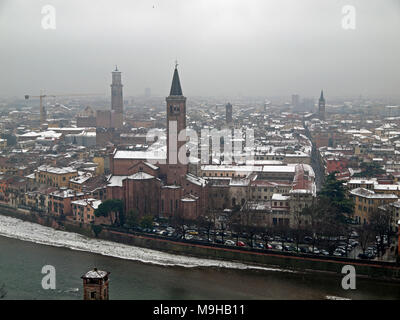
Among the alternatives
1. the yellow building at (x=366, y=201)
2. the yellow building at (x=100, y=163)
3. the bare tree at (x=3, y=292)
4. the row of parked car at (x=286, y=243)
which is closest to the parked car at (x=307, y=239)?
the row of parked car at (x=286, y=243)

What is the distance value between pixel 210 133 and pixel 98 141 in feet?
12.0

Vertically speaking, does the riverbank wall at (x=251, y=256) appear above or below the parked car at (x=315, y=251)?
below

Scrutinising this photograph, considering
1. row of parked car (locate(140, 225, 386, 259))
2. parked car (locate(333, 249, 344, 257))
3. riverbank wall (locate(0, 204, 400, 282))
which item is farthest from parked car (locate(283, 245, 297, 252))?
parked car (locate(333, 249, 344, 257))

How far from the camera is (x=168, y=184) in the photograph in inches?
336

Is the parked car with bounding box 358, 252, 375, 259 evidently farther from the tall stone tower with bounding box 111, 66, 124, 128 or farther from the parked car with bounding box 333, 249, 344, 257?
the tall stone tower with bounding box 111, 66, 124, 128

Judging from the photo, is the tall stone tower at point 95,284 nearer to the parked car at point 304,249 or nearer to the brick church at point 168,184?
the parked car at point 304,249

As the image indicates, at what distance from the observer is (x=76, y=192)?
8.96 meters

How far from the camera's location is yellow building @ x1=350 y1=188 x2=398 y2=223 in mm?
7676

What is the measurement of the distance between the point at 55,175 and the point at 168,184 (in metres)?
2.64

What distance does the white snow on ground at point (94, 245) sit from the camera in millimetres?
6613

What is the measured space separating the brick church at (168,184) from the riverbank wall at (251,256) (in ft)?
2.42

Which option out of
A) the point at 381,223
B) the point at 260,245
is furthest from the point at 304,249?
the point at 381,223
